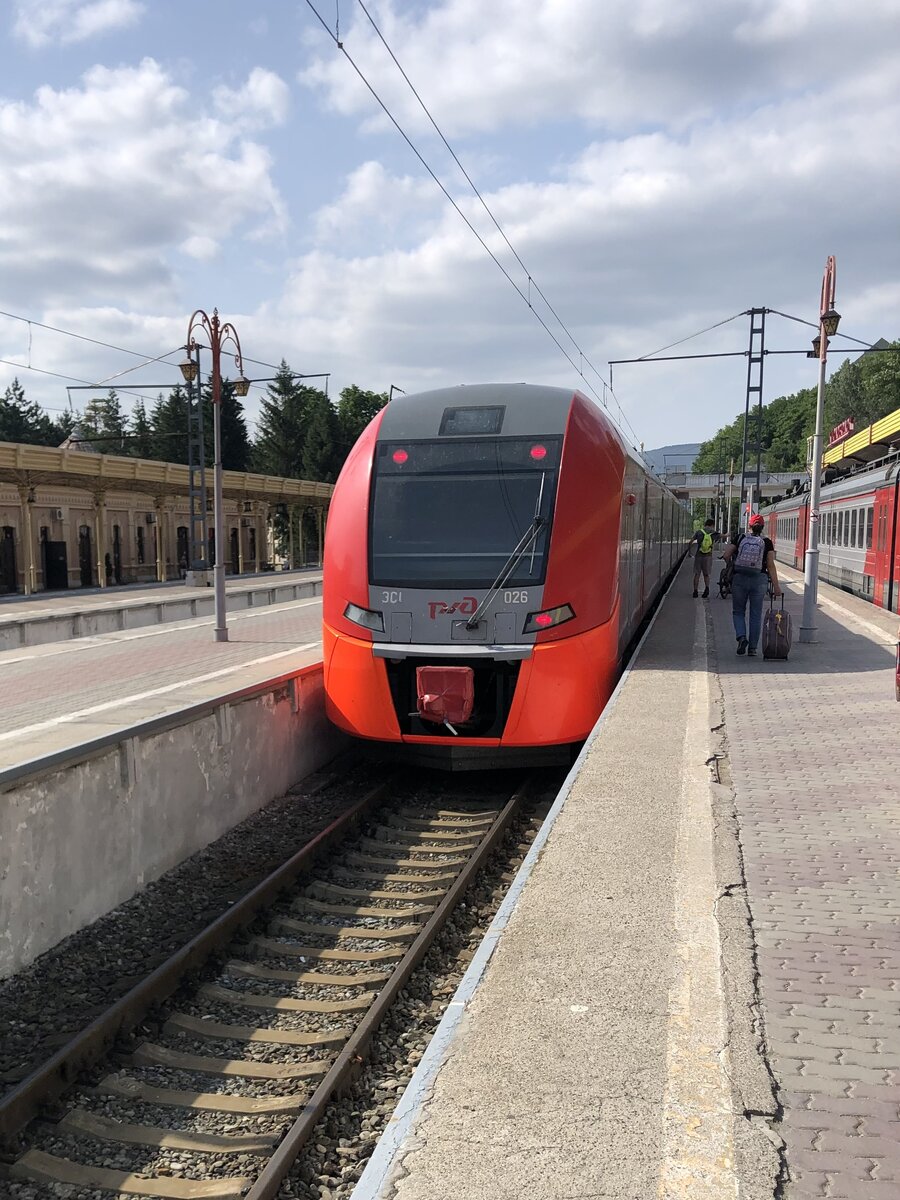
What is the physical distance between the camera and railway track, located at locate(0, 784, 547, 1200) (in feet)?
13.4

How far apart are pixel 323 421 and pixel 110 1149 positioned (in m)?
76.5

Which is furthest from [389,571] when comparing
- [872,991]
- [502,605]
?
[872,991]

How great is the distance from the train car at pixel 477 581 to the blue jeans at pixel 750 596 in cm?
376

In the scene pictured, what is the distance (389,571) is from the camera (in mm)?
8367

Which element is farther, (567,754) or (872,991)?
(567,754)

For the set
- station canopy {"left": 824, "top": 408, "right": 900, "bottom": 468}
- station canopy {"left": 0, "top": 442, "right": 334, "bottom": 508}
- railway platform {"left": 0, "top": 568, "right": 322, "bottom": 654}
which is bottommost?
railway platform {"left": 0, "top": 568, "right": 322, "bottom": 654}

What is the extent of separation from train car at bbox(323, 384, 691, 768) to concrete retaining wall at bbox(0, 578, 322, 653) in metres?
11.6

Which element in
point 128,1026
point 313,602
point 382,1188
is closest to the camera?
point 382,1188

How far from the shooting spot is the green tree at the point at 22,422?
8131 centimetres

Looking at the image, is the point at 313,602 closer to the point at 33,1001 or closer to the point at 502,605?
the point at 502,605

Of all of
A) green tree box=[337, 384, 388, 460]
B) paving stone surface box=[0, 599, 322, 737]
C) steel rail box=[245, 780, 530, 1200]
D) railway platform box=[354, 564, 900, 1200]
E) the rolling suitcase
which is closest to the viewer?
railway platform box=[354, 564, 900, 1200]

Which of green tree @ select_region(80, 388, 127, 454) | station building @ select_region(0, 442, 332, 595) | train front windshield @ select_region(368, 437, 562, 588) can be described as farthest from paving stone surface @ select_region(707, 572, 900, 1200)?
green tree @ select_region(80, 388, 127, 454)

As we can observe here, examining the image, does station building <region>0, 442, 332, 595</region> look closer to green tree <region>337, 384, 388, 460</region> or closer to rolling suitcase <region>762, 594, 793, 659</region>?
rolling suitcase <region>762, 594, 793, 659</region>

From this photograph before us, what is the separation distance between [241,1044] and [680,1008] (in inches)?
103
